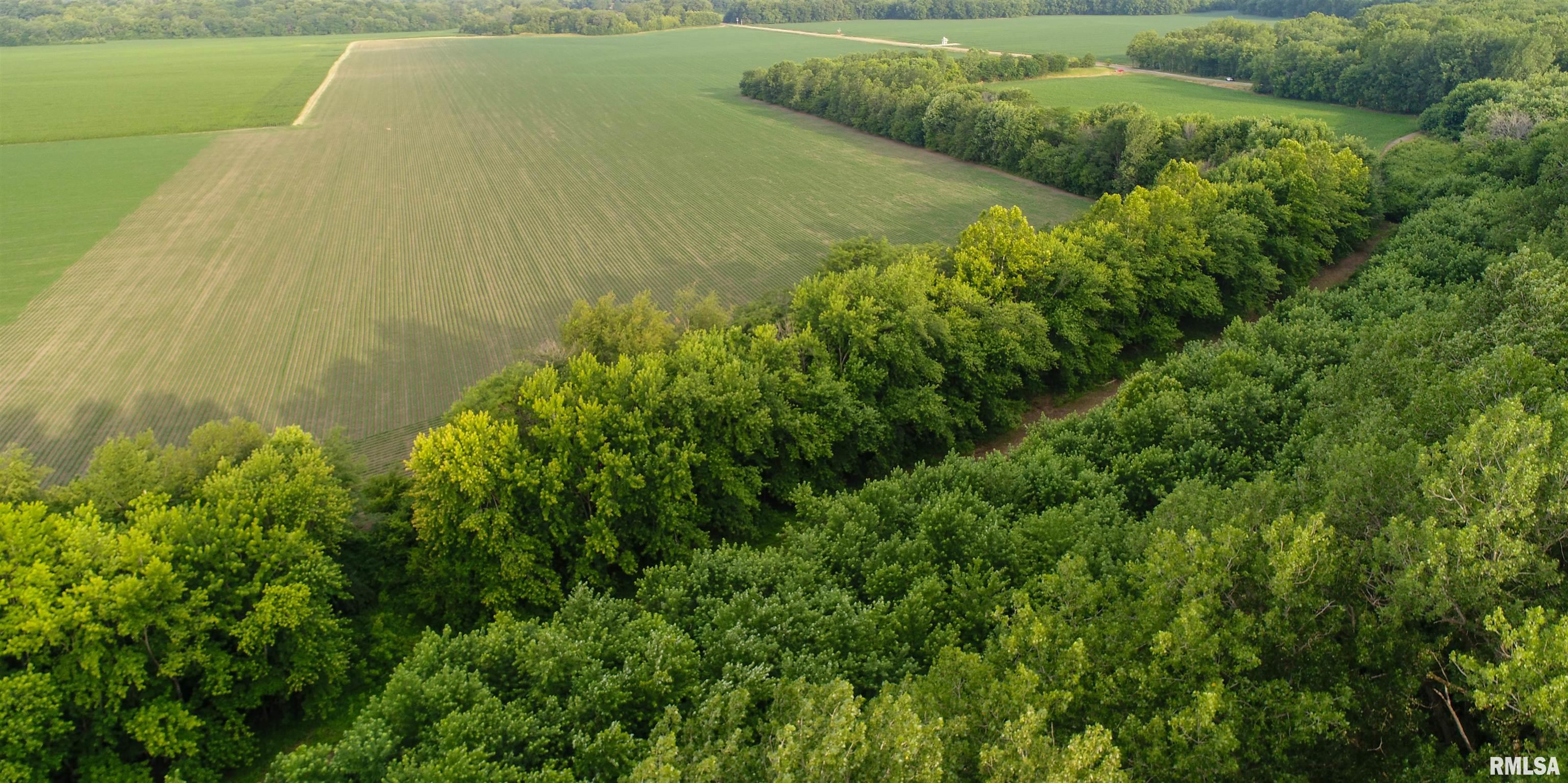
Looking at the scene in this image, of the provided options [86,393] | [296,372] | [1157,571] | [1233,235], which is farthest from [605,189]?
[1157,571]

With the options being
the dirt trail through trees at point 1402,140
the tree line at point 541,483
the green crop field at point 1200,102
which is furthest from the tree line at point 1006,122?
the tree line at point 541,483

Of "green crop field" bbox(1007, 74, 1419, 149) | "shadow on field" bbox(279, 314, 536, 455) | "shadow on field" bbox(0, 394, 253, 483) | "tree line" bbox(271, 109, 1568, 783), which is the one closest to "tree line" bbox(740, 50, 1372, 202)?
"green crop field" bbox(1007, 74, 1419, 149)

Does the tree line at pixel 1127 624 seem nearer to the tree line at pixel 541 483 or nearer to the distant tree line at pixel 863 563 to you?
the distant tree line at pixel 863 563

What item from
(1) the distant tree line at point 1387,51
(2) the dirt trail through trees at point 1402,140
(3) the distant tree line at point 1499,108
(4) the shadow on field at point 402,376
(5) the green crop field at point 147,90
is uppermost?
(1) the distant tree line at point 1387,51

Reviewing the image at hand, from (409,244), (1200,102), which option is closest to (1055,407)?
(409,244)

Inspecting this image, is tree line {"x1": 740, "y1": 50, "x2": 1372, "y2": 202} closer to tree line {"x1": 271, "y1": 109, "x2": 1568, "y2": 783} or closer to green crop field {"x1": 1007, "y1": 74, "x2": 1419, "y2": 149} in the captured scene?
green crop field {"x1": 1007, "y1": 74, "x2": 1419, "y2": 149}

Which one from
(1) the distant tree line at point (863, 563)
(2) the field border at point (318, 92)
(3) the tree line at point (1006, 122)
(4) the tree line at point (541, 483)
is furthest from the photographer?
(2) the field border at point (318, 92)
